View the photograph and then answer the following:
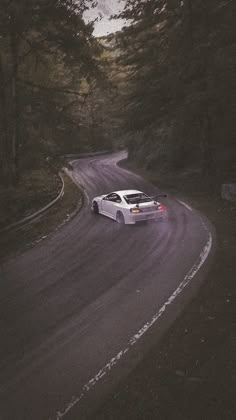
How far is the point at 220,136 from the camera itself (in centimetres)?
2262

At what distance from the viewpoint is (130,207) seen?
46.9 feet

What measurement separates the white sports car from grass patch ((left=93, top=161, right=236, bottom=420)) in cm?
580

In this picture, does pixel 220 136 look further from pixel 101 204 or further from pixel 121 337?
pixel 121 337

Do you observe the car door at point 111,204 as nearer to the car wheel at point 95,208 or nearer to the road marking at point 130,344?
the car wheel at point 95,208

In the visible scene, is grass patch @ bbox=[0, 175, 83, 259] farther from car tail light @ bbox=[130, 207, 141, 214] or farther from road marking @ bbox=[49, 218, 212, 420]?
road marking @ bbox=[49, 218, 212, 420]

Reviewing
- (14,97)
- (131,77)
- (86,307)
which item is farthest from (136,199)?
(131,77)

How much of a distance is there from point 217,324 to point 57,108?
1565cm

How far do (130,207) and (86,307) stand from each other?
6751 millimetres

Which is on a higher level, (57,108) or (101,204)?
(57,108)

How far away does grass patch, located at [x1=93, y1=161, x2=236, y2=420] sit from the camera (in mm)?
5004

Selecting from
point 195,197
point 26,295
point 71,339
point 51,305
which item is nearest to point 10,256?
point 26,295

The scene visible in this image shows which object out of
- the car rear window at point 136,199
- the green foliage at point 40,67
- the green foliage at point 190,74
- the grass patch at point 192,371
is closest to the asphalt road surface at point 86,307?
the grass patch at point 192,371

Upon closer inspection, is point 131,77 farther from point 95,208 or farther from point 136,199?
point 136,199

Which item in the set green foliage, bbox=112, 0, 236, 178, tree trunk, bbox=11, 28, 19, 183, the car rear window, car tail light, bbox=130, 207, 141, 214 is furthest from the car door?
tree trunk, bbox=11, 28, 19, 183
